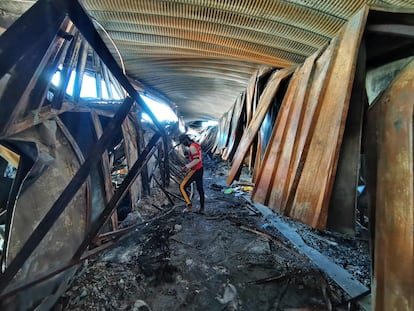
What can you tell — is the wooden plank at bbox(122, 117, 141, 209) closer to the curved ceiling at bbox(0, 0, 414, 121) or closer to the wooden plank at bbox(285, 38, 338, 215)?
the curved ceiling at bbox(0, 0, 414, 121)

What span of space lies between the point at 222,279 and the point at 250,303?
1.25 feet

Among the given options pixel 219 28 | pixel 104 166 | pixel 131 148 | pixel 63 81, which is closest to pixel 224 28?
pixel 219 28

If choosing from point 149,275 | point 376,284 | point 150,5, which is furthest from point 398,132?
point 149,275

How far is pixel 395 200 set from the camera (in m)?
1.08

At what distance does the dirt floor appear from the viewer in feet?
6.13

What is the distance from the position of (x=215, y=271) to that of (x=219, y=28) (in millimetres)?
2506

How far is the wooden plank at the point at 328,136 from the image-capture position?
4.89 ft

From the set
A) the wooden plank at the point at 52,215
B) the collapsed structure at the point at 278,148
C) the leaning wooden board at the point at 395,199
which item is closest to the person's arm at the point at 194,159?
the collapsed structure at the point at 278,148

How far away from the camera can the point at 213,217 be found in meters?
3.88

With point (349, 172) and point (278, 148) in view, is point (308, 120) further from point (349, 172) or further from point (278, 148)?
point (349, 172)

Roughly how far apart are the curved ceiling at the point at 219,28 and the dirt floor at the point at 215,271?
229 cm

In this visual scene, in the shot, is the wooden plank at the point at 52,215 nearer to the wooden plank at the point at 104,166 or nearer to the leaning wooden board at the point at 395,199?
the wooden plank at the point at 104,166

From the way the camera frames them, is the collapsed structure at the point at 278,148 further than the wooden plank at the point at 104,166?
No

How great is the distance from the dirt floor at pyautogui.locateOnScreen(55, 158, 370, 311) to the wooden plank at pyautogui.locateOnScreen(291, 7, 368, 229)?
0.89 m
